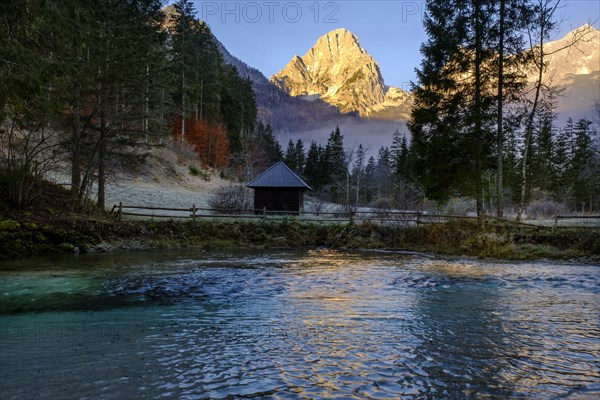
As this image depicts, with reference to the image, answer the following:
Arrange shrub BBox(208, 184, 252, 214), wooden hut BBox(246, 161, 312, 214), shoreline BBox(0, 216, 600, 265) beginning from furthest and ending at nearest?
wooden hut BBox(246, 161, 312, 214)
shrub BBox(208, 184, 252, 214)
shoreline BBox(0, 216, 600, 265)

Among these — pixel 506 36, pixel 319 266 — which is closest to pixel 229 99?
pixel 506 36

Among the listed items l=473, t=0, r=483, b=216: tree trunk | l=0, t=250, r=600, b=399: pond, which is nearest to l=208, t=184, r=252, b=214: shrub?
l=473, t=0, r=483, b=216: tree trunk

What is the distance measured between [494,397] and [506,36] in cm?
2104

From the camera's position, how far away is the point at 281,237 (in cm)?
2330

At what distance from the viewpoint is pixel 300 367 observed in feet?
17.0

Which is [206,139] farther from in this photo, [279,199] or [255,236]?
[255,236]

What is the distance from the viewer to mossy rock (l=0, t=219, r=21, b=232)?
55.6 feet

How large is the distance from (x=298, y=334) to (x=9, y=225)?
16.0m

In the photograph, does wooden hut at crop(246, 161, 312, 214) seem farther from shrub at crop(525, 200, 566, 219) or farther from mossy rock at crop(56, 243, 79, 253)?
shrub at crop(525, 200, 566, 219)

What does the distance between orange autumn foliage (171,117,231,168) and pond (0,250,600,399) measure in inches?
1635

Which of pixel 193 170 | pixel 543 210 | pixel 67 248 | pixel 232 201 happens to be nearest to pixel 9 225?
pixel 67 248

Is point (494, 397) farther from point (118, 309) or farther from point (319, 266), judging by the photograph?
point (319, 266)

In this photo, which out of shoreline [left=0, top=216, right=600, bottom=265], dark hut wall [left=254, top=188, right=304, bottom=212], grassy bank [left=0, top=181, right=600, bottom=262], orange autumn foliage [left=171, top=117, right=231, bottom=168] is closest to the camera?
shoreline [left=0, top=216, right=600, bottom=265]

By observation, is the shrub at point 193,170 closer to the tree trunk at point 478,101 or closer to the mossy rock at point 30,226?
the mossy rock at point 30,226
